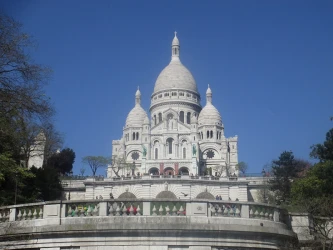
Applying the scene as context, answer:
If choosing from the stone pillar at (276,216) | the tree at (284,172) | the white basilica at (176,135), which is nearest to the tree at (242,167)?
the white basilica at (176,135)

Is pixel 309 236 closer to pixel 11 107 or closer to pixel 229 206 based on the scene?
pixel 229 206

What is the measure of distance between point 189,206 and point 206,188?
190ft

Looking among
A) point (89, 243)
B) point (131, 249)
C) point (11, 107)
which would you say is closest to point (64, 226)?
point (89, 243)

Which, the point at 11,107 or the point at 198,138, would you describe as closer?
the point at 11,107

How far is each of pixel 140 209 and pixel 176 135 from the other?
334 feet

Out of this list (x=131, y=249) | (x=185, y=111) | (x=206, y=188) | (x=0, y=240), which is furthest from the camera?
(x=185, y=111)

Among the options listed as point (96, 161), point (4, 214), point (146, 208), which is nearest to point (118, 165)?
point (96, 161)

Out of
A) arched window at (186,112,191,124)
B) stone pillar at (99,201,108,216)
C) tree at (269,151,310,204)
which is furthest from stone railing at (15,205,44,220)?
arched window at (186,112,191,124)

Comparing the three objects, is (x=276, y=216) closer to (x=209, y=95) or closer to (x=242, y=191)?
(x=242, y=191)

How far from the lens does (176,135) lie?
117250 mm

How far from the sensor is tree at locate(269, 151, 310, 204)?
221ft

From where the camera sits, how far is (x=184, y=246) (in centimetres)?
1504

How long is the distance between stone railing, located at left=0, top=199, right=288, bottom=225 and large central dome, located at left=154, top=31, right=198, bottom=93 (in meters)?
119

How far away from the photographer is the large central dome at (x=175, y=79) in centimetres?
13588
